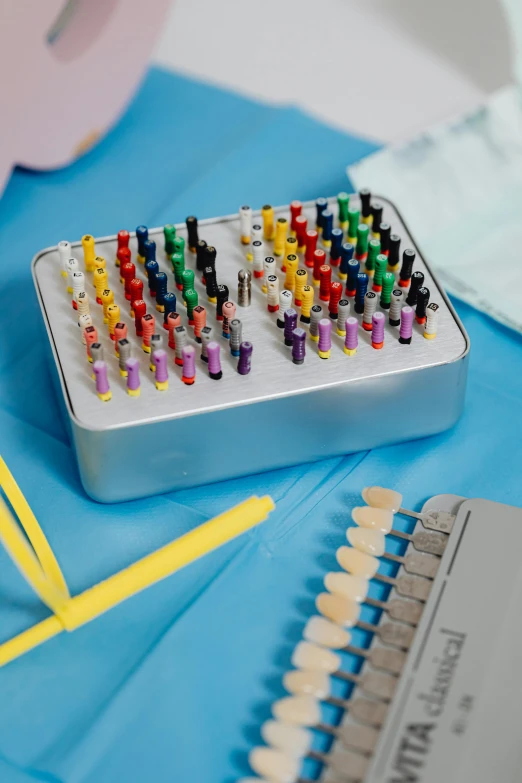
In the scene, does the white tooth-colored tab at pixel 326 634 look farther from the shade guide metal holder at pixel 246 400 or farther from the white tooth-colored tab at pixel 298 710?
the shade guide metal holder at pixel 246 400

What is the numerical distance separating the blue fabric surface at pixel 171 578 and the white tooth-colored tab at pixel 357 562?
0.6 inches

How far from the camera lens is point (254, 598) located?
67 centimetres

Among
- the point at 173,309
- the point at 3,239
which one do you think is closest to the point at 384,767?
the point at 173,309

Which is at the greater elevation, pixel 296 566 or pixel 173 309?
pixel 173 309

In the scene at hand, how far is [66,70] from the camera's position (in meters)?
0.99

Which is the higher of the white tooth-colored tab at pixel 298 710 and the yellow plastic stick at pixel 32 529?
the yellow plastic stick at pixel 32 529

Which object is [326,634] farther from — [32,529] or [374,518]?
[32,529]

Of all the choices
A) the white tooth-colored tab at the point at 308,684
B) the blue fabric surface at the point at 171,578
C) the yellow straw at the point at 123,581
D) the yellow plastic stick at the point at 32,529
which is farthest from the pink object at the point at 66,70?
the white tooth-colored tab at the point at 308,684

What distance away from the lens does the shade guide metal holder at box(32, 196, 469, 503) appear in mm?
677

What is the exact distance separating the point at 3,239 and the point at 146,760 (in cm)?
59

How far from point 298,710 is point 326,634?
6 centimetres

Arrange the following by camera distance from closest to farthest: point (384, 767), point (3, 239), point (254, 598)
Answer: point (384, 767), point (254, 598), point (3, 239)

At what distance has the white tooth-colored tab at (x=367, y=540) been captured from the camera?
675mm

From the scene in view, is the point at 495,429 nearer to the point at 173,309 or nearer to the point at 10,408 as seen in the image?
the point at 173,309
